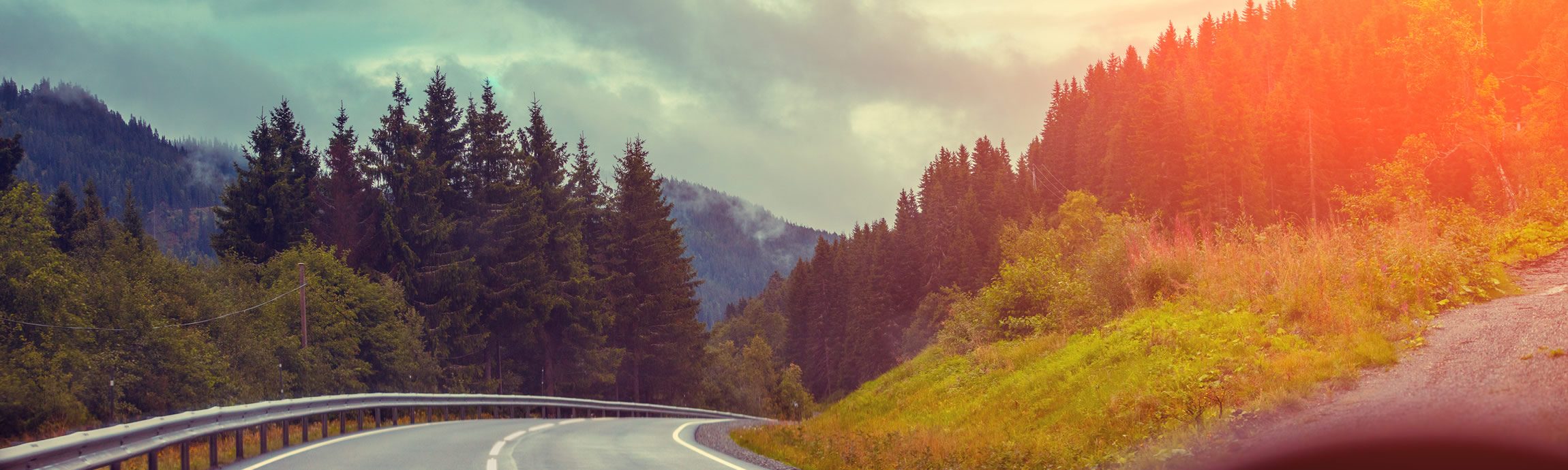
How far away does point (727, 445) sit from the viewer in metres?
18.2

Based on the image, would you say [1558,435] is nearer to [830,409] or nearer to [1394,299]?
[1394,299]

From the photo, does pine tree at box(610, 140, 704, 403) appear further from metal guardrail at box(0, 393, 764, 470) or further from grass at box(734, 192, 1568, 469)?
grass at box(734, 192, 1568, 469)

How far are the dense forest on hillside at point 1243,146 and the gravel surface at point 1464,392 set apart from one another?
6.29 metres

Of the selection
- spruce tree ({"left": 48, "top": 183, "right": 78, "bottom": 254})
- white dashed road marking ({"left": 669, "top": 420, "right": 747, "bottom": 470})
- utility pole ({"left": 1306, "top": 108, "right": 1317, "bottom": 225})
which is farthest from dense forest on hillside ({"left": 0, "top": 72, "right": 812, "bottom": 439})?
utility pole ({"left": 1306, "top": 108, "right": 1317, "bottom": 225})

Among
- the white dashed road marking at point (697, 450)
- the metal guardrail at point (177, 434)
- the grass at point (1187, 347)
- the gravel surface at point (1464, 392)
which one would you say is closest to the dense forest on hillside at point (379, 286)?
the metal guardrail at point (177, 434)

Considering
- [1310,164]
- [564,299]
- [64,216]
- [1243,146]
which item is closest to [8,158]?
[64,216]

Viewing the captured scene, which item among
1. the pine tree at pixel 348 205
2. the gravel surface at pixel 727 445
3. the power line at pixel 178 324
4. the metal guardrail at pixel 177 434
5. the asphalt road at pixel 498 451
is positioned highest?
the pine tree at pixel 348 205

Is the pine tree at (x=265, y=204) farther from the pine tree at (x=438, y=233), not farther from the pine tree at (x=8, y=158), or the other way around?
the pine tree at (x=8, y=158)

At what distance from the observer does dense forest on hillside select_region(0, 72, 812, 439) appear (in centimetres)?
3653

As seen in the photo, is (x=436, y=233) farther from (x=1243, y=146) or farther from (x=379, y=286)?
(x=1243, y=146)

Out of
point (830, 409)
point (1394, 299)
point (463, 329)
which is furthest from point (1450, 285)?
point (463, 329)

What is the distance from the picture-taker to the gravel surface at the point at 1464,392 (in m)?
8.12

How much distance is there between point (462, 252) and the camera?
47562mm

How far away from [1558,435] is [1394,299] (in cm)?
624
